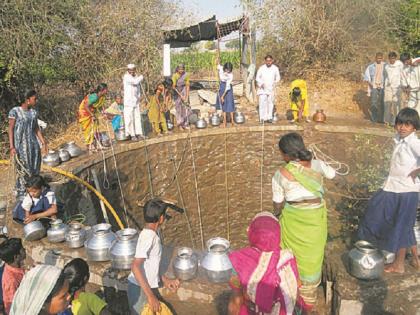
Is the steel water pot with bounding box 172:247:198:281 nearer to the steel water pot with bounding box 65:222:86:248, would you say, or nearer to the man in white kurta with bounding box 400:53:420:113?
the steel water pot with bounding box 65:222:86:248

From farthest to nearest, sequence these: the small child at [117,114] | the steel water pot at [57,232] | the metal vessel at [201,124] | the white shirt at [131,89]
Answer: the metal vessel at [201,124] → the small child at [117,114] → the white shirt at [131,89] → the steel water pot at [57,232]

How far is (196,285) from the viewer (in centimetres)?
342

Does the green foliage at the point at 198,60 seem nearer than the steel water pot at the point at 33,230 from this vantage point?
No

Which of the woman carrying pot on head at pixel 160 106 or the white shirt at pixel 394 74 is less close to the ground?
the white shirt at pixel 394 74

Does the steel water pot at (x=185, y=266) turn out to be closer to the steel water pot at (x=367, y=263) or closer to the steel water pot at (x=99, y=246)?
the steel water pot at (x=99, y=246)

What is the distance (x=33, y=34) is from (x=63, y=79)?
1876 millimetres

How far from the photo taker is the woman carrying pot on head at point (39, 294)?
171 cm

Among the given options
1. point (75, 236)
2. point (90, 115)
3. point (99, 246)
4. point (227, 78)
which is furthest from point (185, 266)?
point (227, 78)

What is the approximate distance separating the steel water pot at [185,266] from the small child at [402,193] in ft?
5.76

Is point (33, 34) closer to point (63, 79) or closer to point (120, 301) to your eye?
point (63, 79)

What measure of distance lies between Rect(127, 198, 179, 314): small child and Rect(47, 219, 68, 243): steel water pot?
5.06 feet

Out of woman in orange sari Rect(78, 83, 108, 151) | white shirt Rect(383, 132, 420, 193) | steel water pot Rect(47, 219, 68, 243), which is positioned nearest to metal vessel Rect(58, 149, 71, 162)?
woman in orange sari Rect(78, 83, 108, 151)

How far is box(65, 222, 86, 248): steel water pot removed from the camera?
4.04 meters

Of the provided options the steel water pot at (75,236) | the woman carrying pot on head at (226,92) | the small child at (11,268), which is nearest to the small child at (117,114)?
the woman carrying pot on head at (226,92)
